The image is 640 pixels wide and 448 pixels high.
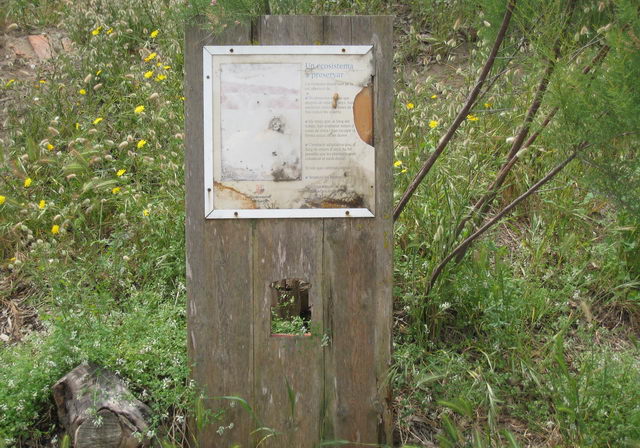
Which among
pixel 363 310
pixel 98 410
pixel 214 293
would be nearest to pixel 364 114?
pixel 363 310

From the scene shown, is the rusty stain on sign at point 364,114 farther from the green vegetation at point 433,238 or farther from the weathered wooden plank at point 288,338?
the green vegetation at point 433,238

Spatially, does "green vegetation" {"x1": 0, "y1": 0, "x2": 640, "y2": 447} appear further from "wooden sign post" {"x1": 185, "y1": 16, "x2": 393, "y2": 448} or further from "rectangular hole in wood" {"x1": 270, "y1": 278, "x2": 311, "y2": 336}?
"rectangular hole in wood" {"x1": 270, "y1": 278, "x2": 311, "y2": 336}

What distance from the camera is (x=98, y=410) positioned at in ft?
9.32

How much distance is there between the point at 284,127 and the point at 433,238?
1371 millimetres

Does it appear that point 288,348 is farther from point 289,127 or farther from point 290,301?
point 289,127

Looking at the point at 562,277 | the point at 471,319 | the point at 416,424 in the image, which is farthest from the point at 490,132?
the point at 416,424

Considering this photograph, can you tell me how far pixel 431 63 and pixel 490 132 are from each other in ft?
5.09

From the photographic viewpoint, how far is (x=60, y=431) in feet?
10.0

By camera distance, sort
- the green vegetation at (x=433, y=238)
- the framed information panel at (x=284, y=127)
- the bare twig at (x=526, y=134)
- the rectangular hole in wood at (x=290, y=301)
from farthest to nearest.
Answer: the rectangular hole in wood at (x=290, y=301) → the bare twig at (x=526, y=134) → the green vegetation at (x=433, y=238) → the framed information panel at (x=284, y=127)

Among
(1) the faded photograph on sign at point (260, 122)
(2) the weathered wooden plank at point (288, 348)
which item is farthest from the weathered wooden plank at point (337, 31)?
(2) the weathered wooden plank at point (288, 348)

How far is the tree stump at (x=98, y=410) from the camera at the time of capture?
2.81 m

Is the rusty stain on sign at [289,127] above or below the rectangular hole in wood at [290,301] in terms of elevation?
above

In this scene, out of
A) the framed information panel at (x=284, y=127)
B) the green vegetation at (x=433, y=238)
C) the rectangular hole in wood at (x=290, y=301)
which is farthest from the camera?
the rectangular hole in wood at (x=290, y=301)

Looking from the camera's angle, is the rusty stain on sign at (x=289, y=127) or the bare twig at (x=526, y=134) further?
the bare twig at (x=526, y=134)
